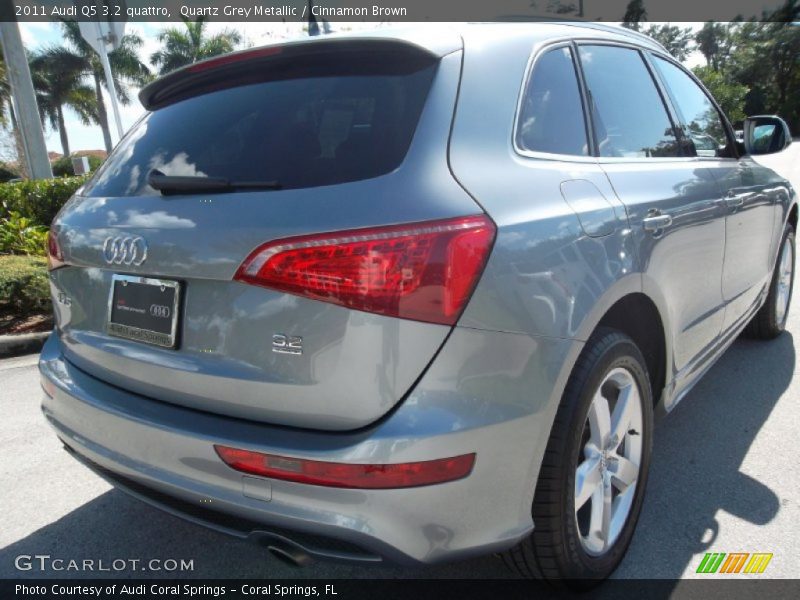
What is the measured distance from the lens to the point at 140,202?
1.88 meters

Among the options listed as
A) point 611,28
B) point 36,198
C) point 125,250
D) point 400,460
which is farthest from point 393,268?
point 36,198

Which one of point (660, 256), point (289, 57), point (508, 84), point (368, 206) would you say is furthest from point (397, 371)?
point (660, 256)

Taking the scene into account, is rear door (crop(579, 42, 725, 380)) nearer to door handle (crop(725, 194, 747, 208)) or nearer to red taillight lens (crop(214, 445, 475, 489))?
door handle (crop(725, 194, 747, 208))

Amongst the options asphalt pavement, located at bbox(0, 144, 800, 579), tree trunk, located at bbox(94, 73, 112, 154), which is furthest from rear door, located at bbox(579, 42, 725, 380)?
tree trunk, located at bbox(94, 73, 112, 154)

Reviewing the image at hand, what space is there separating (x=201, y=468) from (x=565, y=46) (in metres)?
1.84

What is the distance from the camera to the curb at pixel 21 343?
17.0 ft

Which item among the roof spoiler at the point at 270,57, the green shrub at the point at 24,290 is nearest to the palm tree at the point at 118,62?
the green shrub at the point at 24,290

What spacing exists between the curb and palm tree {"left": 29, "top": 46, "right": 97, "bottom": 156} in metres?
39.1

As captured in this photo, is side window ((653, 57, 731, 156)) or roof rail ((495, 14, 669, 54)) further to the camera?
side window ((653, 57, 731, 156))

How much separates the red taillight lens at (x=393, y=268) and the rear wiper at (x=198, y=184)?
0.25m

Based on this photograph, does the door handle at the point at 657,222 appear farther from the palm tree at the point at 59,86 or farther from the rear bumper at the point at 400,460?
the palm tree at the point at 59,86

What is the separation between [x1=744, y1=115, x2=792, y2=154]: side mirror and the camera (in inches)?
147

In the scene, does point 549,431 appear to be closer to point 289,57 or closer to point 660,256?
point 660,256

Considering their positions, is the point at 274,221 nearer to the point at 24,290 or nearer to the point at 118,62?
the point at 24,290
